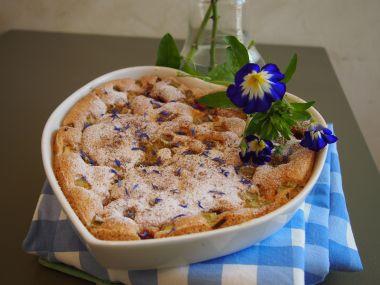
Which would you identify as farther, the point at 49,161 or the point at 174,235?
the point at 49,161

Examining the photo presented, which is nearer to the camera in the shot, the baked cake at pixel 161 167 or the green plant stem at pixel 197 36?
the baked cake at pixel 161 167

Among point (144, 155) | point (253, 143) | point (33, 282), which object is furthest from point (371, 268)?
point (33, 282)

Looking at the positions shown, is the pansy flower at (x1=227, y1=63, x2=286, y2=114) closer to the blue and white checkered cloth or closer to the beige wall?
the blue and white checkered cloth

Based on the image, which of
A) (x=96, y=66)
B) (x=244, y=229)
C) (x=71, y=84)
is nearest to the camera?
(x=244, y=229)

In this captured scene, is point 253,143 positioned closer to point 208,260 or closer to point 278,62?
point 208,260

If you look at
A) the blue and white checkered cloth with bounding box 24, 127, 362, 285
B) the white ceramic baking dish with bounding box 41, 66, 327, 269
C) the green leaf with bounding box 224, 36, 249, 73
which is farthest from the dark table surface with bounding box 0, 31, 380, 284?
the green leaf with bounding box 224, 36, 249, 73

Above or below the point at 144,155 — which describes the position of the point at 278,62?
above

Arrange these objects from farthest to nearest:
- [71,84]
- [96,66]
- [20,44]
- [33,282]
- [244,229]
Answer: [20,44]
[96,66]
[71,84]
[33,282]
[244,229]

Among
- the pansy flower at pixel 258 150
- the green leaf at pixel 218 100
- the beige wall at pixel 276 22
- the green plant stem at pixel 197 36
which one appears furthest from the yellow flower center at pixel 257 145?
the beige wall at pixel 276 22

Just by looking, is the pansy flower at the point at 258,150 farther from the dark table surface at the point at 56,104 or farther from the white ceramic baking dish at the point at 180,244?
the dark table surface at the point at 56,104
